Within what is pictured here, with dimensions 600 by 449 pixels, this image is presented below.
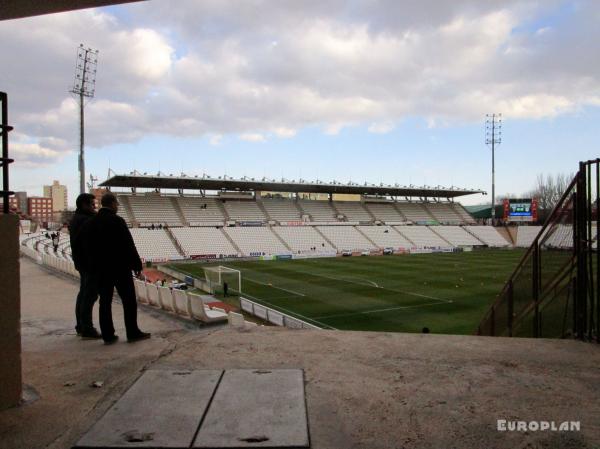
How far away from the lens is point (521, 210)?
62969 millimetres

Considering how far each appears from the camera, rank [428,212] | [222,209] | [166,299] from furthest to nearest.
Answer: [428,212] → [222,209] → [166,299]

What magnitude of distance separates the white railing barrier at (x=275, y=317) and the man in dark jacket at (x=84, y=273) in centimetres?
996

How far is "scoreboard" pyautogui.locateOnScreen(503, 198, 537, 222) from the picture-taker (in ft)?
204

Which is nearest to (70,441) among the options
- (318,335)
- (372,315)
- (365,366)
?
(365,366)

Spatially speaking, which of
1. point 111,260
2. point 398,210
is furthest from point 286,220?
point 111,260

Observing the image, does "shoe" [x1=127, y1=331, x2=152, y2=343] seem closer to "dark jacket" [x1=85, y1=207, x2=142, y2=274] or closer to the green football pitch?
"dark jacket" [x1=85, y1=207, x2=142, y2=274]

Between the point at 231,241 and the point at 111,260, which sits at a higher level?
the point at 111,260

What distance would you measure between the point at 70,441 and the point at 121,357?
1.65 m

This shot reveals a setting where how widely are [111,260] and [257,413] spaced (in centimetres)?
267

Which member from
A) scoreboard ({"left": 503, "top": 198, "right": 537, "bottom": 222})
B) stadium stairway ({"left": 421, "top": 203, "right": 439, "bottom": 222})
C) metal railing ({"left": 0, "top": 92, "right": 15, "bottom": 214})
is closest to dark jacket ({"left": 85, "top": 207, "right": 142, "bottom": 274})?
metal railing ({"left": 0, "top": 92, "right": 15, "bottom": 214})

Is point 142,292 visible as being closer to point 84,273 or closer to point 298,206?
point 84,273

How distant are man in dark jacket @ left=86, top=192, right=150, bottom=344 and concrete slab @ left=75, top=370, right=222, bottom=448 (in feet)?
4.53

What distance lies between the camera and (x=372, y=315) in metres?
19.7

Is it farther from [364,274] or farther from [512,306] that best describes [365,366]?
[364,274]
